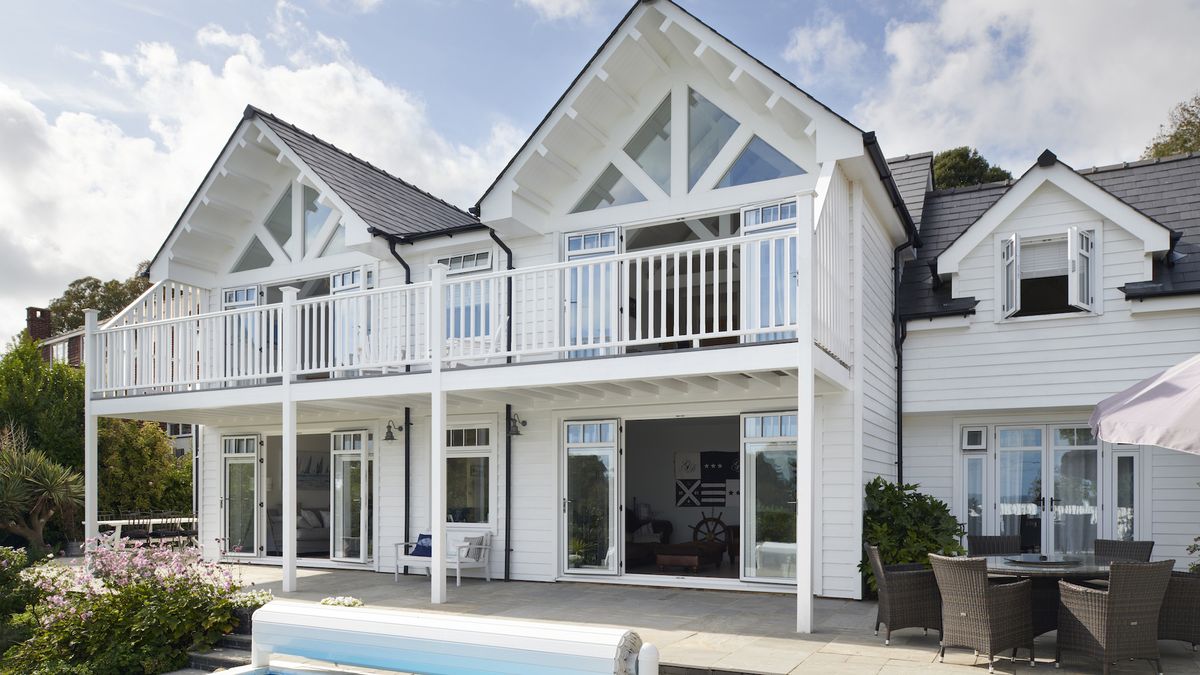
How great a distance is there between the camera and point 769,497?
10.7 metres

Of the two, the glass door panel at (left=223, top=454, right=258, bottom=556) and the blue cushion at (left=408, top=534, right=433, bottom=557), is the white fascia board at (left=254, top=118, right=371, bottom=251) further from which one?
the glass door panel at (left=223, top=454, right=258, bottom=556)

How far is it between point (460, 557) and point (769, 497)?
399 centimetres

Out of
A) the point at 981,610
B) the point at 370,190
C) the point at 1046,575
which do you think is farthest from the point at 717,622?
the point at 370,190

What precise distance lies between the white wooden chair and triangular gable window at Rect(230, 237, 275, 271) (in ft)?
17.8

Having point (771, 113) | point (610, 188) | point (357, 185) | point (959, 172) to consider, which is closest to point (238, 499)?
point (357, 185)

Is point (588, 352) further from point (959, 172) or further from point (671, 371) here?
point (959, 172)

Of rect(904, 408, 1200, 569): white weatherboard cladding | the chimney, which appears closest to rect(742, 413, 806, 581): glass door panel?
rect(904, 408, 1200, 569): white weatherboard cladding

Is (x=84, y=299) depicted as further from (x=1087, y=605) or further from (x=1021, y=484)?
(x=1087, y=605)

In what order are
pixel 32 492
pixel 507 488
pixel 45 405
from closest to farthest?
pixel 507 488
pixel 32 492
pixel 45 405

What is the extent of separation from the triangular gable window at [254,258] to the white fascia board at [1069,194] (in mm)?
10334

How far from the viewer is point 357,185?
13914 mm

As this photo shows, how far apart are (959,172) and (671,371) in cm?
2018

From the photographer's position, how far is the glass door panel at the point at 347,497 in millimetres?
13695

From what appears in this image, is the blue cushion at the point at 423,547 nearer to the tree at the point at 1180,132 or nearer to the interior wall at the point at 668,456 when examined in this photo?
the interior wall at the point at 668,456
